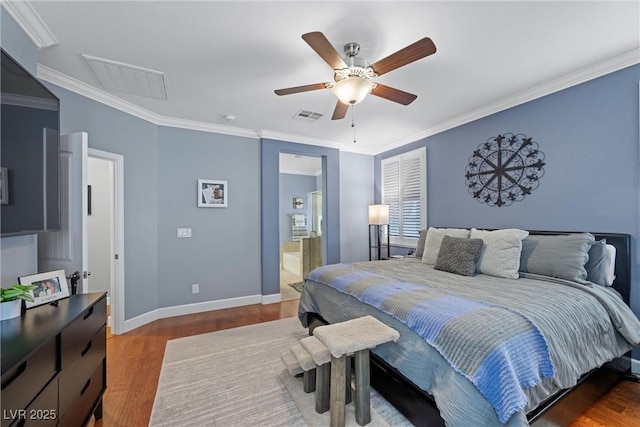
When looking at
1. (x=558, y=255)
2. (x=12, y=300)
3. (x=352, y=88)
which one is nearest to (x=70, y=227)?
(x=12, y=300)

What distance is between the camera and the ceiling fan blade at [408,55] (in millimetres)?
1634

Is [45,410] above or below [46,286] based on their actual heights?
below

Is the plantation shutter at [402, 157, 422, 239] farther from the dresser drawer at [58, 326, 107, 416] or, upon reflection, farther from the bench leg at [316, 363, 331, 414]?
the dresser drawer at [58, 326, 107, 416]

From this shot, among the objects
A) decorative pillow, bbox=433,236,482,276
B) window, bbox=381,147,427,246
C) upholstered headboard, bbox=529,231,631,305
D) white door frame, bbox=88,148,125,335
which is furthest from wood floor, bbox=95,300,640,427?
window, bbox=381,147,427,246

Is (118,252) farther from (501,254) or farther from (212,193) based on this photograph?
(501,254)

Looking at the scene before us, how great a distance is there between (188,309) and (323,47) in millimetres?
3660

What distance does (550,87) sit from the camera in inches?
107

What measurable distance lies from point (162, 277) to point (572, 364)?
4118 mm

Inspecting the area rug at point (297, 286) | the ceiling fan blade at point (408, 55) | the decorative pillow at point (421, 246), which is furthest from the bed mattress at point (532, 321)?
the area rug at point (297, 286)

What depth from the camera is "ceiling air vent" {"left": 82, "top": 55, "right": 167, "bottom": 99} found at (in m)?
2.34

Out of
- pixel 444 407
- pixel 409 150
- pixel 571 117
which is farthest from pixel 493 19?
pixel 409 150

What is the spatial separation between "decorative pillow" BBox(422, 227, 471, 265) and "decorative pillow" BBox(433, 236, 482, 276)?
24 centimetres

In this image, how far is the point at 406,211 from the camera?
4582 millimetres

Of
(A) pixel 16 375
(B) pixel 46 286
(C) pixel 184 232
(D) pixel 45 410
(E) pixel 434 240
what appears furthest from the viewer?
(C) pixel 184 232
